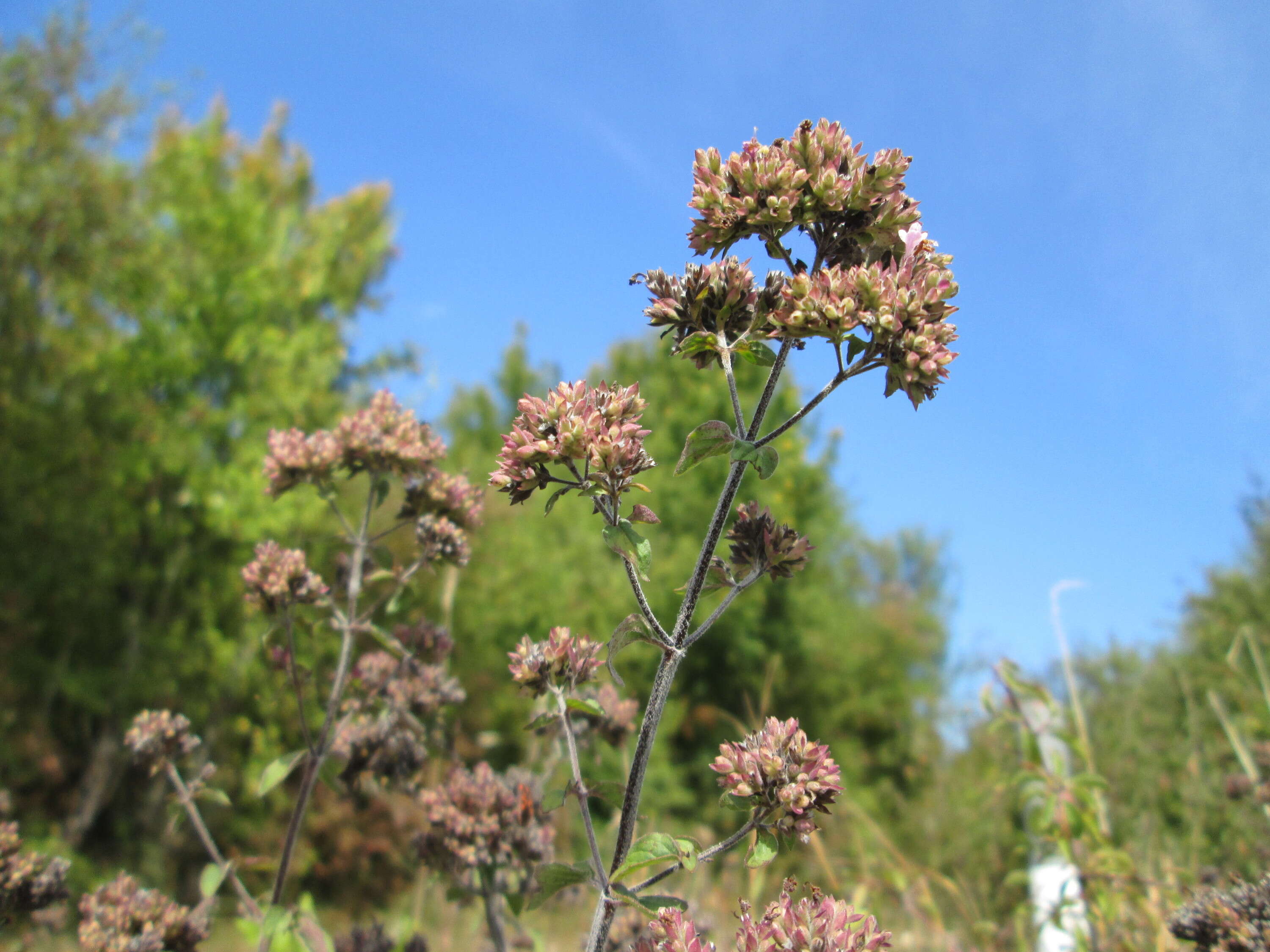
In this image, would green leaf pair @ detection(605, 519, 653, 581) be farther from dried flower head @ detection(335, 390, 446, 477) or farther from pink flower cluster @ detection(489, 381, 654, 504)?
dried flower head @ detection(335, 390, 446, 477)

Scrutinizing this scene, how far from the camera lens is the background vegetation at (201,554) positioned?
11094 millimetres

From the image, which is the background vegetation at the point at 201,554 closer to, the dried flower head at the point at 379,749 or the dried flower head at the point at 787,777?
the dried flower head at the point at 379,749

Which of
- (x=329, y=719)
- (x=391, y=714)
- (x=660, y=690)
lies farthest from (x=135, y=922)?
(x=660, y=690)

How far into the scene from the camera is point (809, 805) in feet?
4.84

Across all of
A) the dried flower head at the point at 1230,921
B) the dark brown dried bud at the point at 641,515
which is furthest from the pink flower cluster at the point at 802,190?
the dried flower head at the point at 1230,921

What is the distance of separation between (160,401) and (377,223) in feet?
33.7

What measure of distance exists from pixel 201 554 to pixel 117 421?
2.70 metres

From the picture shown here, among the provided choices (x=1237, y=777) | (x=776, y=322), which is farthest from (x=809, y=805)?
(x=1237, y=777)

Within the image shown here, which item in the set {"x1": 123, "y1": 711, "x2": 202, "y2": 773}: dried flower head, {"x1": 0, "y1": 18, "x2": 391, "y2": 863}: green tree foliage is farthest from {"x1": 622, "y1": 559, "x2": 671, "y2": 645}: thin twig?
{"x1": 0, "y1": 18, "x2": 391, "y2": 863}: green tree foliage

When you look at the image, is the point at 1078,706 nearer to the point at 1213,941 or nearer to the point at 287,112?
the point at 1213,941

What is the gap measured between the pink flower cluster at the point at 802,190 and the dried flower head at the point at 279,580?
170 centimetres

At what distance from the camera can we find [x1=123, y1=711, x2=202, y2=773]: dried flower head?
268cm

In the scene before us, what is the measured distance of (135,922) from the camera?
2.28 meters

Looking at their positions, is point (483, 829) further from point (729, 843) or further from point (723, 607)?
point (723, 607)
